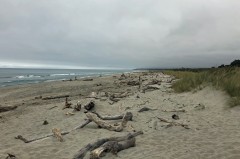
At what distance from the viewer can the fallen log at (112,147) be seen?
688 cm

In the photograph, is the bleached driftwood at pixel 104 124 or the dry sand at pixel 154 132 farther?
the bleached driftwood at pixel 104 124

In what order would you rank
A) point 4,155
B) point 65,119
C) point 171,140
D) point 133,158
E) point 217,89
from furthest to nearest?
point 217,89 → point 65,119 → point 171,140 → point 4,155 → point 133,158

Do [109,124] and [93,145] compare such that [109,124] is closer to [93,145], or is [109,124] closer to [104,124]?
[104,124]

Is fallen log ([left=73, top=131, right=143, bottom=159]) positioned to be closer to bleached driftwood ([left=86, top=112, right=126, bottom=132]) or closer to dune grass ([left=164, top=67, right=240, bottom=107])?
bleached driftwood ([left=86, top=112, right=126, bottom=132])

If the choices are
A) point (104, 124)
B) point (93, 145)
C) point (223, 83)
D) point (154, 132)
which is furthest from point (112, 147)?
point (223, 83)

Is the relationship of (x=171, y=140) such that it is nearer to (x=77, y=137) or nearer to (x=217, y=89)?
(x=77, y=137)

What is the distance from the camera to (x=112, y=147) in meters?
7.42

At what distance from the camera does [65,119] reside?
1224 cm

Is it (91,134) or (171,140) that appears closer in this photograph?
(171,140)

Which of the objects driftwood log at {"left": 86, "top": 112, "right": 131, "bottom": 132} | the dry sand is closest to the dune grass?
the dry sand

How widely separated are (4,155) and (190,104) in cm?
835

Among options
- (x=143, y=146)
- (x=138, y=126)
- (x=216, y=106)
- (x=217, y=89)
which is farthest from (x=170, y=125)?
(x=217, y=89)

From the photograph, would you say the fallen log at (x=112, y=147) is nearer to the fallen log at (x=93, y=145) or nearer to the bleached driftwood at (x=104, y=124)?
the fallen log at (x=93, y=145)

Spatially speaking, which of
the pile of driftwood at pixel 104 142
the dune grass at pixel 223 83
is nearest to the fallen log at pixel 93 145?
the pile of driftwood at pixel 104 142
